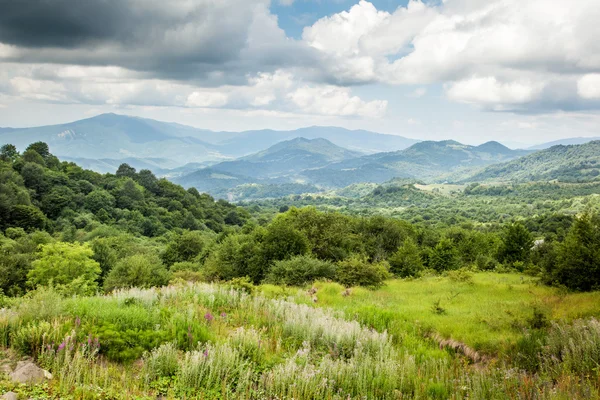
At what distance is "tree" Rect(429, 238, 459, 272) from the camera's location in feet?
158

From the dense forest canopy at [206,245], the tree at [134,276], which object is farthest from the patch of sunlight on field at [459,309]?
the tree at [134,276]

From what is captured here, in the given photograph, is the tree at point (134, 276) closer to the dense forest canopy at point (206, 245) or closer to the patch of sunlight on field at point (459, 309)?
the dense forest canopy at point (206, 245)

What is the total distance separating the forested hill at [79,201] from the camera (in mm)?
75625

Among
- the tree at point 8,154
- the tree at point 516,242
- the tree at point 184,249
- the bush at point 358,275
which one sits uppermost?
the tree at point 8,154

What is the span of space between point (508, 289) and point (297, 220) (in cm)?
2784

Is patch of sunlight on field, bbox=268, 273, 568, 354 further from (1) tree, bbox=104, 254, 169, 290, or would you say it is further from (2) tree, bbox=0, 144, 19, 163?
(2) tree, bbox=0, 144, 19, 163

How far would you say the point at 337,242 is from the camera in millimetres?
43656

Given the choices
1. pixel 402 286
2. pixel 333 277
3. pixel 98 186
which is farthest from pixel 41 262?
pixel 98 186

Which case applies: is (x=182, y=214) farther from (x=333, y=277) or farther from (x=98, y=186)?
(x=333, y=277)

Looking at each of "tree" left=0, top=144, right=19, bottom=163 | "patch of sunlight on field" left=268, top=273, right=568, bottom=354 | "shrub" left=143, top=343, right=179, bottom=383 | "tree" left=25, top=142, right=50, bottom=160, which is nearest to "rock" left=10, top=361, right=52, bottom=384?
"shrub" left=143, top=343, right=179, bottom=383

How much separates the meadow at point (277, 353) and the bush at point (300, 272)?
12.7 m

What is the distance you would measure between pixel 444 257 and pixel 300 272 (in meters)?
32.8

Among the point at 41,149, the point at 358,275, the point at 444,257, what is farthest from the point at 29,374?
the point at 41,149

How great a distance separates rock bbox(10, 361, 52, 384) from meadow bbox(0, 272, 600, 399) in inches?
6.0
